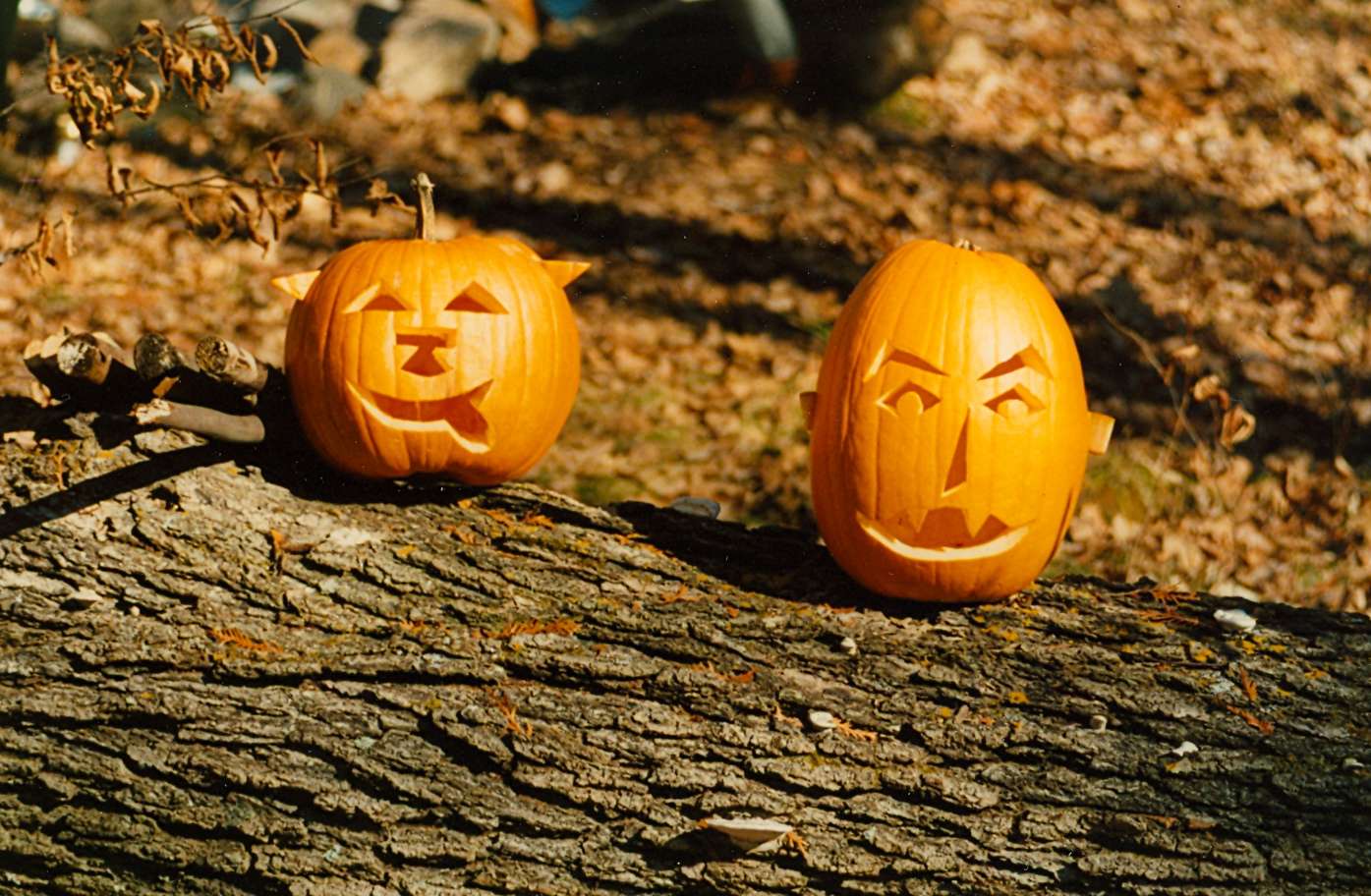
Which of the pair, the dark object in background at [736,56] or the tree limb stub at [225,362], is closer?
the tree limb stub at [225,362]

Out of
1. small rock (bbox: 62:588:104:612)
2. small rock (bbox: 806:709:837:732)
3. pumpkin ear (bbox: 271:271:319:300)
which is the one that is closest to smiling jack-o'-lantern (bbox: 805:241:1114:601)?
small rock (bbox: 806:709:837:732)

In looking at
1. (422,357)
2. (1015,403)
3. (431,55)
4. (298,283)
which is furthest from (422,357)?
(431,55)

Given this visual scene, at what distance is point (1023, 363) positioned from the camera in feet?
10.9

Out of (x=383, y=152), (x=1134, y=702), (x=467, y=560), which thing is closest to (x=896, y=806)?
(x=1134, y=702)

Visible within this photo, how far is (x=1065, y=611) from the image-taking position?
3.54 metres

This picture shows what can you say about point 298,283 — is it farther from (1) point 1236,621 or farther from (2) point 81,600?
(1) point 1236,621

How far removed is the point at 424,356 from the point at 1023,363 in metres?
1.62

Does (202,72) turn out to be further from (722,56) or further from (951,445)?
(722,56)

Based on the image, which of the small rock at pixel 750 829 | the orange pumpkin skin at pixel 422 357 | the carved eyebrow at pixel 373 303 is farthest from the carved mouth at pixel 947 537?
the carved eyebrow at pixel 373 303

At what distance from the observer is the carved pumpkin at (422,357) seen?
3434 millimetres

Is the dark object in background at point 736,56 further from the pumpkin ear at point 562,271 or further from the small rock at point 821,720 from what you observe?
the small rock at point 821,720

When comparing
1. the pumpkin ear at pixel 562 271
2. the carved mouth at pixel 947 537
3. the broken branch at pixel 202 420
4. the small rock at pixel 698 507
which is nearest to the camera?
the broken branch at pixel 202 420

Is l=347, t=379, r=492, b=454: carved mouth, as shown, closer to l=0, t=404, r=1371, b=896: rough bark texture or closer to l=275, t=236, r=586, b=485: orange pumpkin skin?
l=275, t=236, r=586, b=485: orange pumpkin skin

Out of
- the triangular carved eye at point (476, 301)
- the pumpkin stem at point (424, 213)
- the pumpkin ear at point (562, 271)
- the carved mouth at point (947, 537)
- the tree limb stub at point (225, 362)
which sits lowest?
the carved mouth at point (947, 537)
